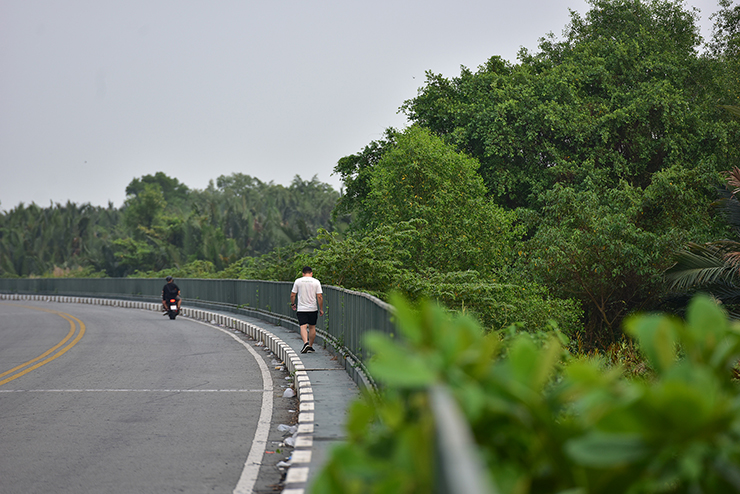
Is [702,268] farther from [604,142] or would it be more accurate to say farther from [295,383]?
[295,383]

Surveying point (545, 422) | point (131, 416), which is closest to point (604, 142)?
point (131, 416)

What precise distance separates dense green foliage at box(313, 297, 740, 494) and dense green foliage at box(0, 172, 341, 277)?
146 feet

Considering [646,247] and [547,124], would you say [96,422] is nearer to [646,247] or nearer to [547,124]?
[646,247]

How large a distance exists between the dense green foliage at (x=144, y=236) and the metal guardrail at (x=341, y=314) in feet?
24.2

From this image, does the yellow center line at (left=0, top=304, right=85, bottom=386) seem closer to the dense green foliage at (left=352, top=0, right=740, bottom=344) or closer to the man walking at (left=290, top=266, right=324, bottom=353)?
the man walking at (left=290, top=266, right=324, bottom=353)

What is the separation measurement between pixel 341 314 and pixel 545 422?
11.5 m

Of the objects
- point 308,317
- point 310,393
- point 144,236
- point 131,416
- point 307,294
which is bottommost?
point 131,416

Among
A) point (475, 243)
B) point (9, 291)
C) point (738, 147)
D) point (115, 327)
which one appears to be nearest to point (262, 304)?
point (115, 327)

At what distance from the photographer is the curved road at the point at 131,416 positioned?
6520 mm

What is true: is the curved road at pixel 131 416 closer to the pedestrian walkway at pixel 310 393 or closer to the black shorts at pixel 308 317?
the pedestrian walkway at pixel 310 393

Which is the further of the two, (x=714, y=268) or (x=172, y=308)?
(x=172, y=308)

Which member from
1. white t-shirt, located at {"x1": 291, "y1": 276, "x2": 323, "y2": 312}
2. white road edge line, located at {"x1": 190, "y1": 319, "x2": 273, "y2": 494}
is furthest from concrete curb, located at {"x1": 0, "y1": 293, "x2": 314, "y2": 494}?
white t-shirt, located at {"x1": 291, "y1": 276, "x2": 323, "y2": 312}

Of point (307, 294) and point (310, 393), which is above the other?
point (307, 294)

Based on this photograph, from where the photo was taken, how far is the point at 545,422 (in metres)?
1.57
